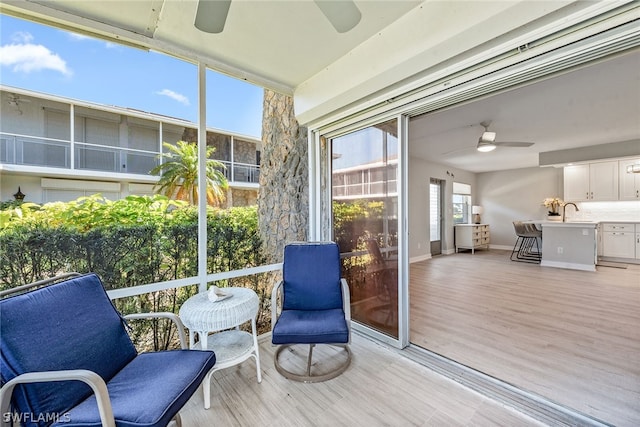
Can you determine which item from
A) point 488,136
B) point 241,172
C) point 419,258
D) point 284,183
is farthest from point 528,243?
point 241,172

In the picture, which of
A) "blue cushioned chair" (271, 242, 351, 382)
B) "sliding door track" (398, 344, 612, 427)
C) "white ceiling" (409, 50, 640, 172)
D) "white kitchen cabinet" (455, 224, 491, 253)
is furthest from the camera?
"white kitchen cabinet" (455, 224, 491, 253)

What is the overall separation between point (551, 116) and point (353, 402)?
14.9 ft

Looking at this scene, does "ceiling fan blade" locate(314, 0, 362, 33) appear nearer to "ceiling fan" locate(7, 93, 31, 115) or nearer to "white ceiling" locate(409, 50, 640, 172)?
"white ceiling" locate(409, 50, 640, 172)

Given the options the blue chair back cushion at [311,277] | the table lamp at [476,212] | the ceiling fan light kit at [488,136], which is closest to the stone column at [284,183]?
the blue chair back cushion at [311,277]

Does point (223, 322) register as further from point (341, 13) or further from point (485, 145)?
point (485, 145)

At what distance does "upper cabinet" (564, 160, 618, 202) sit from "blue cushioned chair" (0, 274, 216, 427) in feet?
26.6

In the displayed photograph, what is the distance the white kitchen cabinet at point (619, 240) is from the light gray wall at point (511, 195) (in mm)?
1510

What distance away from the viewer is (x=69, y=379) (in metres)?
1.03

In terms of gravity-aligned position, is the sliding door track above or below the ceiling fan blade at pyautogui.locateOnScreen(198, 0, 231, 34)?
below

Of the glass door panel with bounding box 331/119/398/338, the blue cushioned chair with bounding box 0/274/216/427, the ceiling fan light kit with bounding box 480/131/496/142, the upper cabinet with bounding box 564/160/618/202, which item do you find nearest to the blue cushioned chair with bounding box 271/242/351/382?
the glass door panel with bounding box 331/119/398/338

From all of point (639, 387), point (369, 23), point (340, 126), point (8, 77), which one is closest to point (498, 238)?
point (639, 387)

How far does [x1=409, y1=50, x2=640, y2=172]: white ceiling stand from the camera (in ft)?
8.86

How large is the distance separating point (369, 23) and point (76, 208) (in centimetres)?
250

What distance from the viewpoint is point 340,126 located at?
8.88 feet
